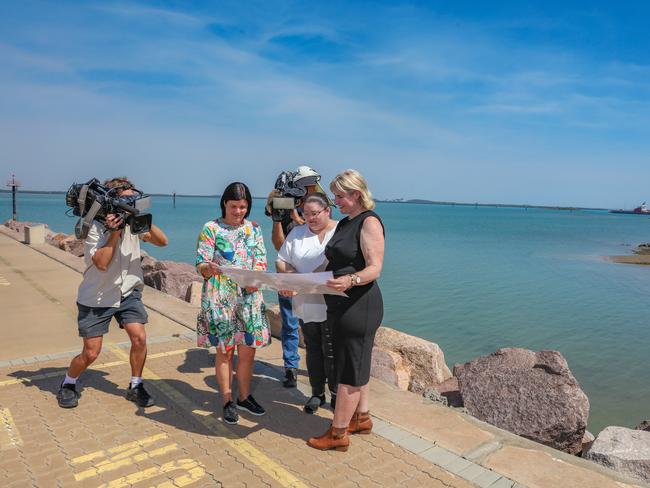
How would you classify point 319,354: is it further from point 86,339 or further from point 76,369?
point 76,369

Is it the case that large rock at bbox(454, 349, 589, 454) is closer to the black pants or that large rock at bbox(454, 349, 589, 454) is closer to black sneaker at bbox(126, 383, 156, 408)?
the black pants

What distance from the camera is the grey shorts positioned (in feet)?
14.1

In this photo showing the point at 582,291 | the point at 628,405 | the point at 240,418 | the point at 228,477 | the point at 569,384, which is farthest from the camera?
the point at 582,291

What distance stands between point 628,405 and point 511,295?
38.5 ft

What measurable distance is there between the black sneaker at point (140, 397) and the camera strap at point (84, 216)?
1.58 metres

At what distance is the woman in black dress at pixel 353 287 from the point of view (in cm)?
349

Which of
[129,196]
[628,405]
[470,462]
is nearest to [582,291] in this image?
[628,405]

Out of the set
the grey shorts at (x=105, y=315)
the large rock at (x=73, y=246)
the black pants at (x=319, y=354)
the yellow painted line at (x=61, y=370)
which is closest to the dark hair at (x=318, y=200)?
the black pants at (x=319, y=354)

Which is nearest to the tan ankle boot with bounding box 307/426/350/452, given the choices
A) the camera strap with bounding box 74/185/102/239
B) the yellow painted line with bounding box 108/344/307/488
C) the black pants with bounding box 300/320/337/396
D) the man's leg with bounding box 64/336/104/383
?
the yellow painted line with bounding box 108/344/307/488

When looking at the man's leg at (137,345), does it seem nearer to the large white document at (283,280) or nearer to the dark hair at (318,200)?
the large white document at (283,280)

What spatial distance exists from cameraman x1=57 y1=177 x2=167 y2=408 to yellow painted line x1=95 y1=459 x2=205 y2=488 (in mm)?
1082

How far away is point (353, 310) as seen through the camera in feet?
11.7

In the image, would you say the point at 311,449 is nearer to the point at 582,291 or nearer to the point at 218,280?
the point at 218,280

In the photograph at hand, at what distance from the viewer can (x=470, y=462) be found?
3.72 metres
